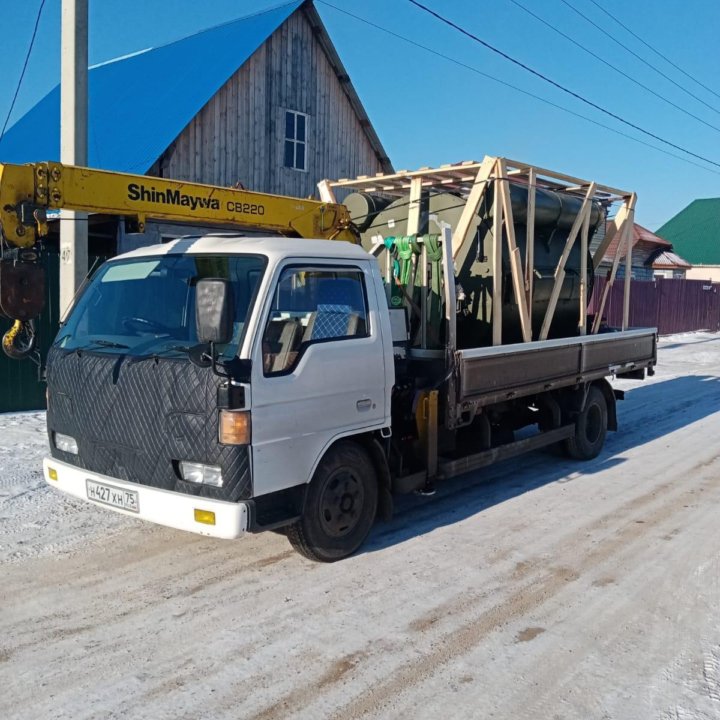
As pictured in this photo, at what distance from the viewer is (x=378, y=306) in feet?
17.7

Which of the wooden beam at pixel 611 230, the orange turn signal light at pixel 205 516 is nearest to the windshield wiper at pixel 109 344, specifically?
the orange turn signal light at pixel 205 516

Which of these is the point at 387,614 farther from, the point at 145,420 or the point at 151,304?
the point at 151,304

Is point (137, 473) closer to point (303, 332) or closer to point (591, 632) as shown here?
point (303, 332)

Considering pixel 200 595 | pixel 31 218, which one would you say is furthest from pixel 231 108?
pixel 200 595

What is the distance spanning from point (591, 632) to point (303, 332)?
2466 mm

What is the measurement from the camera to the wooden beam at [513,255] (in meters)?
6.95

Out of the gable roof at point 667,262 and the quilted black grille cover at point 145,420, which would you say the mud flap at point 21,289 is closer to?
the quilted black grille cover at point 145,420

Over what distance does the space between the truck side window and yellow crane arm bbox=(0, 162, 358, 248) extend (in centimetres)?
128

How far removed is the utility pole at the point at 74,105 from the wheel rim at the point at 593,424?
5.72m

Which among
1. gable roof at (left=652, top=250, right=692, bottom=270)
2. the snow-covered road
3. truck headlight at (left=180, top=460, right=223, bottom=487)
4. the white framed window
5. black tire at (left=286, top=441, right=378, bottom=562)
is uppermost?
the white framed window

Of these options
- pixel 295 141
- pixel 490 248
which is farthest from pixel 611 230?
pixel 295 141

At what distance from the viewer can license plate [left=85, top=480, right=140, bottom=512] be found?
15.2ft

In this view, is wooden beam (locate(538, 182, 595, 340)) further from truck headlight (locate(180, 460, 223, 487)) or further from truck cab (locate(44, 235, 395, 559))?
truck headlight (locate(180, 460, 223, 487))

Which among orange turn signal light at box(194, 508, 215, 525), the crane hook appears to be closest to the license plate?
orange turn signal light at box(194, 508, 215, 525)
